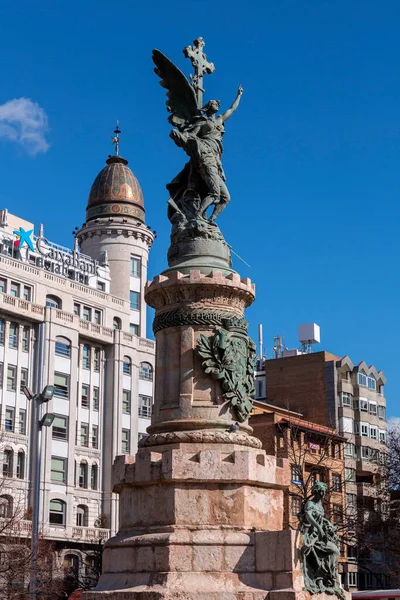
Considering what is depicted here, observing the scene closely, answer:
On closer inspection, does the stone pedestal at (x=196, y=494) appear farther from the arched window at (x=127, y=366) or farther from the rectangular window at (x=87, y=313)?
the arched window at (x=127, y=366)

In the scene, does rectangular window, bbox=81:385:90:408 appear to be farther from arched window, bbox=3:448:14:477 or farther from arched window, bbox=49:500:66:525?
arched window, bbox=3:448:14:477

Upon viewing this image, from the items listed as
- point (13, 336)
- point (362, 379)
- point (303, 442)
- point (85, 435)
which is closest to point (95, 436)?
point (85, 435)

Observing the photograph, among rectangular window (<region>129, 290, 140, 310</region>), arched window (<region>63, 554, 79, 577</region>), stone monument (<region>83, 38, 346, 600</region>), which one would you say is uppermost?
rectangular window (<region>129, 290, 140, 310</region>)

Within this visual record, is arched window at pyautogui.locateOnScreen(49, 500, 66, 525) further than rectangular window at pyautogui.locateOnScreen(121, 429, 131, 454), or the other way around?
rectangular window at pyautogui.locateOnScreen(121, 429, 131, 454)

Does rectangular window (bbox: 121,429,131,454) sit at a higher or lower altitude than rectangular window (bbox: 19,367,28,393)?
lower

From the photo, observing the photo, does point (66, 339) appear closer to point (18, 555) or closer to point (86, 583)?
point (86, 583)

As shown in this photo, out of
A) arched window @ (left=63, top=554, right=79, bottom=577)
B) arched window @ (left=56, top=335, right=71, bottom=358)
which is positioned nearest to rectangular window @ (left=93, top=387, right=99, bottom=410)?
arched window @ (left=56, top=335, right=71, bottom=358)

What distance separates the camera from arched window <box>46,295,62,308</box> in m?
73.9

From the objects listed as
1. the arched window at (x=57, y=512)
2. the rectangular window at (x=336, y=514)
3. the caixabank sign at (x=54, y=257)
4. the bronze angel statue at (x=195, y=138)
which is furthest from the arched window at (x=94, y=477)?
the bronze angel statue at (x=195, y=138)

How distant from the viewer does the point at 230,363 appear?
1981 centimetres

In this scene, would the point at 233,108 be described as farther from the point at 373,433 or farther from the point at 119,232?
the point at 373,433

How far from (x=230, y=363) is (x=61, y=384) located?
53.4 m

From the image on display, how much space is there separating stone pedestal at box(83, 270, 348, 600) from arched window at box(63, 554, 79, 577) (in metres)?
45.9

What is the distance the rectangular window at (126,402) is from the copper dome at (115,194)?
51.3 ft
